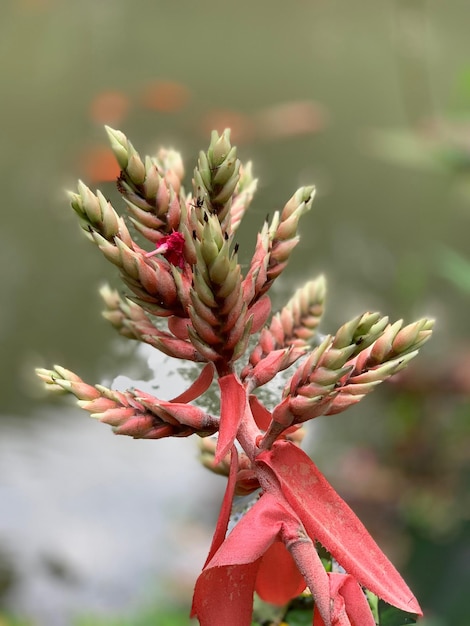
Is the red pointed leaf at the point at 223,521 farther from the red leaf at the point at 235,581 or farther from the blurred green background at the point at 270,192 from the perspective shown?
the blurred green background at the point at 270,192

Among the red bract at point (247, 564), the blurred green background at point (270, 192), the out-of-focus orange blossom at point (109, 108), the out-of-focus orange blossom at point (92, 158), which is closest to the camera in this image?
the red bract at point (247, 564)

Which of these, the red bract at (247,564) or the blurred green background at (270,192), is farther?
the blurred green background at (270,192)

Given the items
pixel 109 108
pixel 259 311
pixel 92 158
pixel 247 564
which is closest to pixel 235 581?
pixel 247 564

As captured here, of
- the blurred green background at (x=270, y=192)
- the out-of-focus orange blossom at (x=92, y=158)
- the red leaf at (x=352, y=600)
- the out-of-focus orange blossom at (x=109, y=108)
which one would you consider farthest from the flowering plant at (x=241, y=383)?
the out-of-focus orange blossom at (x=109, y=108)

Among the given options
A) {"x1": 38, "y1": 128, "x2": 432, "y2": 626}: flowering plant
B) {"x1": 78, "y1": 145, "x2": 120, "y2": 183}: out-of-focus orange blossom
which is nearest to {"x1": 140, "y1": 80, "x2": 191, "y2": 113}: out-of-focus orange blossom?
{"x1": 78, "y1": 145, "x2": 120, "y2": 183}: out-of-focus orange blossom

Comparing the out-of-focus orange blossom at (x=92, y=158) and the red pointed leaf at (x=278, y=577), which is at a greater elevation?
the out-of-focus orange blossom at (x=92, y=158)

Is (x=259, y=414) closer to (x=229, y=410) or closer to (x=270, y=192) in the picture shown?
(x=229, y=410)

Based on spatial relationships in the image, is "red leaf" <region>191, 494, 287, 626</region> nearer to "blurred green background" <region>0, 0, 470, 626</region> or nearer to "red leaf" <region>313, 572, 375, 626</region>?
"red leaf" <region>313, 572, 375, 626</region>

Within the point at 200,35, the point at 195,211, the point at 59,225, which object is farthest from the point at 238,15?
the point at 195,211
